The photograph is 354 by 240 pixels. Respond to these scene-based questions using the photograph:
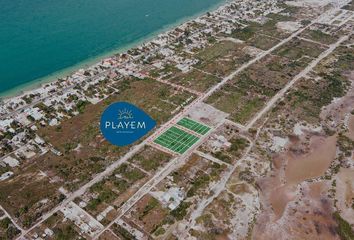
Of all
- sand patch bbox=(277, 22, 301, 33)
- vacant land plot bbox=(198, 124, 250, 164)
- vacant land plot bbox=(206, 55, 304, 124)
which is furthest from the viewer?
sand patch bbox=(277, 22, 301, 33)

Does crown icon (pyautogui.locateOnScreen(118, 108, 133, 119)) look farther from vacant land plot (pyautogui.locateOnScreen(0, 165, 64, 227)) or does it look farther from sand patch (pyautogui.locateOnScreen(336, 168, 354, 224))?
sand patch (pyautogui.locateOnScreen(336, 168, 354, 224))

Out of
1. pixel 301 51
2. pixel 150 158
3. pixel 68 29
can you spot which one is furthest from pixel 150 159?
pixel 68 29

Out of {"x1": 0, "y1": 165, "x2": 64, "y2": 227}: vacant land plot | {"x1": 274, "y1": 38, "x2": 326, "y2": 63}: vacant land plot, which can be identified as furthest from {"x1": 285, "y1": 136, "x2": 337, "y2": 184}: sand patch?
{"x1": 0, "y1": 165, "x2": 64, "y2": 227}: vacant land plot

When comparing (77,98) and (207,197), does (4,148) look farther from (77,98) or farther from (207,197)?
(207,197)

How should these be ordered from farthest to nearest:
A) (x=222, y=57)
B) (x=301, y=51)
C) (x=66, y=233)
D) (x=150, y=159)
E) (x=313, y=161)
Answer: (x=301, y=51) < (x=222, y=57) < (x=313, y=161) < (x=150, y=159) < (x=66, y=233)

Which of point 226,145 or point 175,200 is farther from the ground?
point 175,200

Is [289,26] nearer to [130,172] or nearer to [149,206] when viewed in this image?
[130,172]

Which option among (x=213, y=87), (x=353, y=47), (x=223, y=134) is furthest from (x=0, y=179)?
(x=353, y=47)
